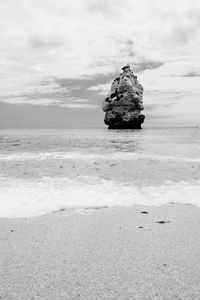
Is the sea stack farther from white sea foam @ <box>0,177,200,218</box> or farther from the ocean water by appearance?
white sea foam @ <box>0,177,200,218</box>

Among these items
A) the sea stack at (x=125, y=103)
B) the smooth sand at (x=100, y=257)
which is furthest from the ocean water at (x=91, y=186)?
the sea stack at (x=125, y=103)

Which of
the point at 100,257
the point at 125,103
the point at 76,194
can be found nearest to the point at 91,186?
the point at 76,194

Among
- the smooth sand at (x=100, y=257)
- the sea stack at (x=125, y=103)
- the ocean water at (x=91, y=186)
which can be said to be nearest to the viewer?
the smooth sand at (x=100, y=257)

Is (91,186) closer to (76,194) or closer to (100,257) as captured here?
(76,194)

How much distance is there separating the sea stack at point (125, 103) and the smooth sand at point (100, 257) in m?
73.6

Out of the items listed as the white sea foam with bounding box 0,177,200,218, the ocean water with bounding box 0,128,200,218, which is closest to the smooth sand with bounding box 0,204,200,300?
the white sea foam with bounding box 0,177,200,218

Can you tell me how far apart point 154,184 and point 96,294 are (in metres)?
6.07

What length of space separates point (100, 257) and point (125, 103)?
75.3 m

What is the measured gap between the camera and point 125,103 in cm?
A: 7719

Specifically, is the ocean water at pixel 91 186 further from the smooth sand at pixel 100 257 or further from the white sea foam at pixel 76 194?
the smooth sand at pixel 100 257

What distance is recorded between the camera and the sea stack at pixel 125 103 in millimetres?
77562

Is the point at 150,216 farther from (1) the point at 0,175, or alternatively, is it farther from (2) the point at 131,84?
(2) the point at 131,84

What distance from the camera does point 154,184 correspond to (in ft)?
28.5

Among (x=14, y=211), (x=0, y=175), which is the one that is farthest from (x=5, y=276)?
(x=0, y=175)
